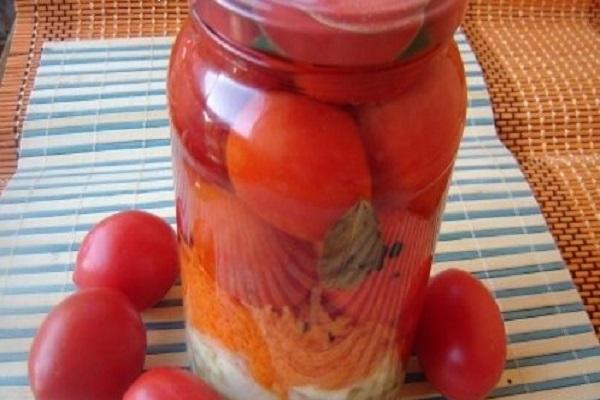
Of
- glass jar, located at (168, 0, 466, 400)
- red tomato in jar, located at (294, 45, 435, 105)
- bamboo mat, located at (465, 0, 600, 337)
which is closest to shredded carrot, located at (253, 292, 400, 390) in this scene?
glass jar, located at (168, 0, 466, 400)

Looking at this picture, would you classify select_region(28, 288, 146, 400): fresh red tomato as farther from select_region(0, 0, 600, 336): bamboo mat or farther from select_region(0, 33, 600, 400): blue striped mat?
select_region(0, 0, 600, 336): bamboo mat

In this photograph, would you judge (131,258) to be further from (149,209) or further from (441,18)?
(441,18)

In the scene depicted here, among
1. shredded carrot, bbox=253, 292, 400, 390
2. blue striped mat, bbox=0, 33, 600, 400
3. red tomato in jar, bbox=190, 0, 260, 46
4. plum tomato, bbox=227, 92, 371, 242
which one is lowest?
blue striped mat, bbox=0, 33, 600, 400

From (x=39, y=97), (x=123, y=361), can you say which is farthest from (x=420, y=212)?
(x=39, y=97)

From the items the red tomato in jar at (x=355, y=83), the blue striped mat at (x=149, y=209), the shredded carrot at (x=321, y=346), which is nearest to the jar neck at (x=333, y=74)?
the red tomato in jar at (x=355, y=83)

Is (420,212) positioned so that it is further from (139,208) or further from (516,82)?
(516,82)

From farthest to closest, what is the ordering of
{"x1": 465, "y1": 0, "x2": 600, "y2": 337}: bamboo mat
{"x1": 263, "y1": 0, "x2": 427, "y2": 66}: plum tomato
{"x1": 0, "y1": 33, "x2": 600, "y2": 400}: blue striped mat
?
{"x1": 465, "y1": 0, "x2": 600, "y2": 337}: bamboo mat → {"x1": 0, "y1": 33, "x2": 600, "y2": 400}: blue striped mat → {"x1": 263, "y1": 0, "x2": 427, "y2": 66}: plum tomato

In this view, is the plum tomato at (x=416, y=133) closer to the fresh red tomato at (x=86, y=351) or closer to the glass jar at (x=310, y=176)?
the glass jar at (x=310, y=176)
